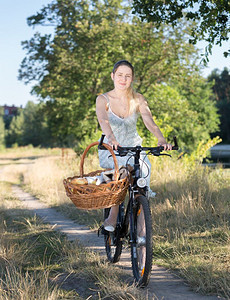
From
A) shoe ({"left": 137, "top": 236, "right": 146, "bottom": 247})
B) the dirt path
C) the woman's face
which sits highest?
the woman's face

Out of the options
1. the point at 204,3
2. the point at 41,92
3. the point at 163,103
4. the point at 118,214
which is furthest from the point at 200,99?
the point at 118,214

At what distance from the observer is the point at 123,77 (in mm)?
3908

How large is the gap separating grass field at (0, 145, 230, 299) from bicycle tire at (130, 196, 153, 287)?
1.44 ft

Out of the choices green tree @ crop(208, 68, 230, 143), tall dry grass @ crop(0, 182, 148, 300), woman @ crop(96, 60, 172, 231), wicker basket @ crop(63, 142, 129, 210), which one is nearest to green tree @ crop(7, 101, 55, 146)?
green tree @ crop(208, 68, 230, 143)

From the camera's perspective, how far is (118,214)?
399cm

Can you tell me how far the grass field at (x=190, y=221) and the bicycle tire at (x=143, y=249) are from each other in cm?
44

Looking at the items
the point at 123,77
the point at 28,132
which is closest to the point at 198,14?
the point at 123,77

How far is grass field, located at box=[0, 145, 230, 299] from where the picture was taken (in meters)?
3.58

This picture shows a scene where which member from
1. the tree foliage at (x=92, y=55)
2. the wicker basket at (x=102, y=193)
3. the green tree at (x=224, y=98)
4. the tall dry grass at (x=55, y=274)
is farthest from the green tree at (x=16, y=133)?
the wicker basket at (x=102, y=193)

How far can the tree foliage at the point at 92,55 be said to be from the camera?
53.8 ft

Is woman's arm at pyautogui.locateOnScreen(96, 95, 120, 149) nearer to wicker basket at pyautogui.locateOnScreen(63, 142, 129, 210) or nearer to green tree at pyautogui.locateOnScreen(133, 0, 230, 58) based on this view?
wicker basket at pyautogui.locateOnScreen(63, 142, 129, 210)

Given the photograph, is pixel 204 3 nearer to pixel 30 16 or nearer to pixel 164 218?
pixel 164 218

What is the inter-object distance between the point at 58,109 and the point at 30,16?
4.38 metres

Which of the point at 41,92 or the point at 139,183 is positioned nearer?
the point at 139,183
